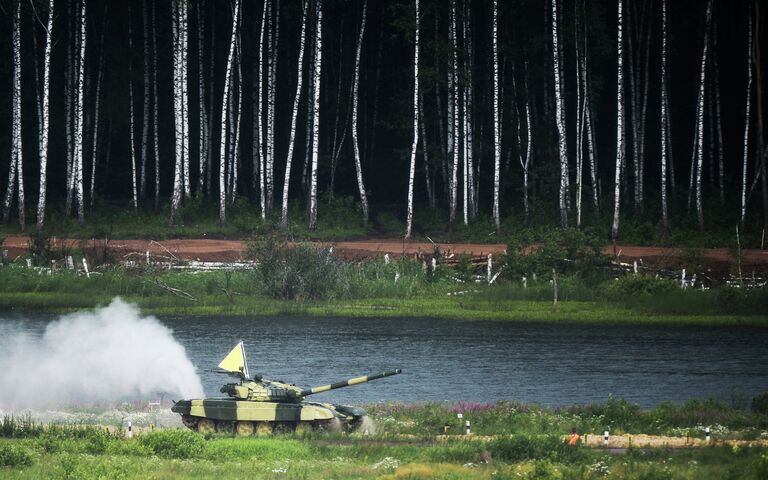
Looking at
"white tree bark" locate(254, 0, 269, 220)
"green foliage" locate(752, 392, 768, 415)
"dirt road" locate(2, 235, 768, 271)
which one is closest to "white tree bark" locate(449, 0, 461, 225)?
"dirt road" locate(2, 235, 768, 271)

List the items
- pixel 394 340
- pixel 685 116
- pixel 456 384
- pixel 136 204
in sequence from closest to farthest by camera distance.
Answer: pixel 456 384
pixel 394 340
pixel 136 204
pixel 685 116

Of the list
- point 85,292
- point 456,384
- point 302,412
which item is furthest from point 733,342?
point 85,292

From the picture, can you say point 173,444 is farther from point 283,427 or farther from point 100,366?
point 100,366

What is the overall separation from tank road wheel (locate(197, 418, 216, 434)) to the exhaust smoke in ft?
12.2

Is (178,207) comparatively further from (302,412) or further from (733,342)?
(302,412)

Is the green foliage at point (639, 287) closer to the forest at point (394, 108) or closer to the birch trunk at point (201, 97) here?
the forest at point (394, 108)

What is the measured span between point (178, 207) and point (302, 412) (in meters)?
30.3

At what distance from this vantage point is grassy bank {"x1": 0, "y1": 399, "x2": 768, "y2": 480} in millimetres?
20797

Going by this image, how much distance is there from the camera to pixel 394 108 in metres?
68.0

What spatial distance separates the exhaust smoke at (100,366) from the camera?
31516 mm

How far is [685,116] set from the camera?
71438mm

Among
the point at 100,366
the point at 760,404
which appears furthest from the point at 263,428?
the point at 760,404

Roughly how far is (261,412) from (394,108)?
42.8 m

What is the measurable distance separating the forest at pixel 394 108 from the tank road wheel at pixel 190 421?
27189 millimetres
